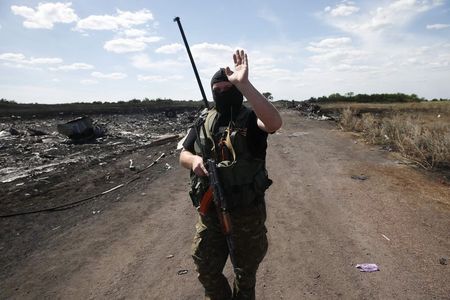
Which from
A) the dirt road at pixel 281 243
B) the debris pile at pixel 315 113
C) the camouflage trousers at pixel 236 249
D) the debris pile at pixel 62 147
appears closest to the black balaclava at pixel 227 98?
the camouflage trousers at pixel 236 249

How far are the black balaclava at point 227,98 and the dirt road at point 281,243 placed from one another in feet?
6.10

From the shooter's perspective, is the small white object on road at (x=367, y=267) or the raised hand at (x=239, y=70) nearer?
the raised hand at (x=239, y=70)

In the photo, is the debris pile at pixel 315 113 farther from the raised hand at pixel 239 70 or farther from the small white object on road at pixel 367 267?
the raised hand at pixel 239 70

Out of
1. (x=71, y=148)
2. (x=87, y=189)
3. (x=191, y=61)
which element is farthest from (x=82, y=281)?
(x=71, y=148)

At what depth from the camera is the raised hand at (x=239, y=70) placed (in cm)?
202

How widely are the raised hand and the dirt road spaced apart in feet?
7.07

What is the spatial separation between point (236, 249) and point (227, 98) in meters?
1.00

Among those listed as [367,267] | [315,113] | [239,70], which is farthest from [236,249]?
[315,113]

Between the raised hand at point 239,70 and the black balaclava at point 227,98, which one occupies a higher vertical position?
the raised hand at point 239,70

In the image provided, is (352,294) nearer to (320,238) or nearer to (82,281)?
(320,238)

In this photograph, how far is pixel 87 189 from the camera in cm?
709

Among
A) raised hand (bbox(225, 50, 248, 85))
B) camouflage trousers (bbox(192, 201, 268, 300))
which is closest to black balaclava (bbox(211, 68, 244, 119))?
raised hand (bbox(225, 50, 248, 85))

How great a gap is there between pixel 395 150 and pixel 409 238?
592 cm

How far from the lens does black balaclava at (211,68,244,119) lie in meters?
2.35
